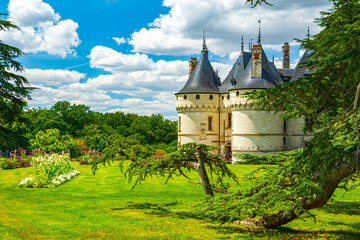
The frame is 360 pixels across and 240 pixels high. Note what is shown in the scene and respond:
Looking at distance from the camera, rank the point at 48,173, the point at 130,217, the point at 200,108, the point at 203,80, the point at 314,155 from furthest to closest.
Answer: the point at 203,80, the point at 200,108, the point at 48,173, the point at 130,217, the point at 314,155

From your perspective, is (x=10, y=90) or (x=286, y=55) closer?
(x=10, y=90)

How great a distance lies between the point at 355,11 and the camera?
453 inches

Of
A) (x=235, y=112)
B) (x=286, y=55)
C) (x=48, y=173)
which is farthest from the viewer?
(x=286, y=55)

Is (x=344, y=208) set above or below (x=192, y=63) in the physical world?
below

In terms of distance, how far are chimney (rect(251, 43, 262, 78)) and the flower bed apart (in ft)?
62.2

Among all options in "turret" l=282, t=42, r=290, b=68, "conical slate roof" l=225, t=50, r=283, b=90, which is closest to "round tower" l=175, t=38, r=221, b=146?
"conical slate roof" l=225, t=50, r=283, b=90

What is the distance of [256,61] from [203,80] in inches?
258

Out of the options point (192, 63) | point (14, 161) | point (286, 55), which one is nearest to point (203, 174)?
point (14, 161)

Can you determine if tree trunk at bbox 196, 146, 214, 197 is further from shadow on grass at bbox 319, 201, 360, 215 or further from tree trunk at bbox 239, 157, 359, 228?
shadow on grass at bbox 319, 201, 360, 215

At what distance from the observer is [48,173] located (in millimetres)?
16484

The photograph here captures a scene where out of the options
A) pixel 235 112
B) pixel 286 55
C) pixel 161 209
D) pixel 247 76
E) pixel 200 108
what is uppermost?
pixel 286 55

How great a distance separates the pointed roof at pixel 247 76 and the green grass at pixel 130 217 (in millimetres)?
17859

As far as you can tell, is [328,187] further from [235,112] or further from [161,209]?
[235,112]

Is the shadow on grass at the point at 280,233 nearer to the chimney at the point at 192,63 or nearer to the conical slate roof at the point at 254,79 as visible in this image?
the conical slate roof at the point at 254,79
